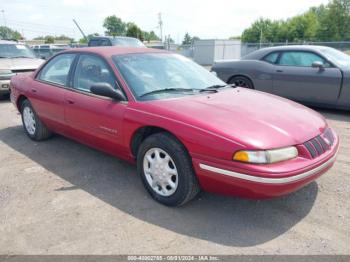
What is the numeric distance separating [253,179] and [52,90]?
122 inches

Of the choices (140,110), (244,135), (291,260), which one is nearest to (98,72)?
(140,110)

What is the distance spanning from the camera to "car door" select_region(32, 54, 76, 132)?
4234 millimetres

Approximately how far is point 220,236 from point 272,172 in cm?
69

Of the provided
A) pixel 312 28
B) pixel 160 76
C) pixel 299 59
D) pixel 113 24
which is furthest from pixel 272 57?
pixel 113 24

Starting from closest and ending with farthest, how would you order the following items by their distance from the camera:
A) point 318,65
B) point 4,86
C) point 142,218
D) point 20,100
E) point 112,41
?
1. point 142,218
2. point 20,100
3. point 318,65
4. point 4,86
5. point 112,41

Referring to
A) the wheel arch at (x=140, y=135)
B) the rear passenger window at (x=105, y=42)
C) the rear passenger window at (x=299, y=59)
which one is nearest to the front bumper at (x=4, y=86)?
the rear passenger window at (x=105, y=42)

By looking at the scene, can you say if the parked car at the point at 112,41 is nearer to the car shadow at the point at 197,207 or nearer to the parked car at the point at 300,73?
the parked car at the point at 300,73

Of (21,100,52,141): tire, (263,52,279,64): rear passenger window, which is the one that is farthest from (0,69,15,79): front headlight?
(263,52,279,64): rear passenger window

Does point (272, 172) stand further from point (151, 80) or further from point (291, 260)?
point (151, 80)

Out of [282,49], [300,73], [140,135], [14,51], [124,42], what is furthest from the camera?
[124,42]

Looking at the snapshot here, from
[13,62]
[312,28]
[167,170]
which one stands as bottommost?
[167,170]

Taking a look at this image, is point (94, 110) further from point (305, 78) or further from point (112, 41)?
point (112, 41)

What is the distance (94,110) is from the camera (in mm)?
3617

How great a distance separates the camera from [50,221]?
2896 mm
